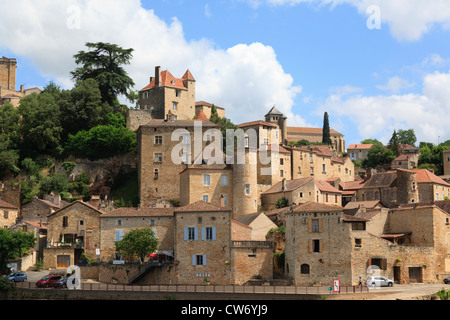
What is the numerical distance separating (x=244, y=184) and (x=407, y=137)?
6294cm

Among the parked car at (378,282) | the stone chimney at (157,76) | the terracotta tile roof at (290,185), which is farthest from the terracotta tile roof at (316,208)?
the stone chimney at (157,76)

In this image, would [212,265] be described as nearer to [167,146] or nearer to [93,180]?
[167,146]

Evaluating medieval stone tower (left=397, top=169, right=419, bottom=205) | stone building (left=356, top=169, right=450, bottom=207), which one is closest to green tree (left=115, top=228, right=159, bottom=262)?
medieval stone tower (left=397, top=169, right=419, bottom=205)

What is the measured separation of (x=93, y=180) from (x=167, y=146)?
10.4 metres

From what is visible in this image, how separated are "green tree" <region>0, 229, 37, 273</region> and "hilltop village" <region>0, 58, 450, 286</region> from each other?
1.44m

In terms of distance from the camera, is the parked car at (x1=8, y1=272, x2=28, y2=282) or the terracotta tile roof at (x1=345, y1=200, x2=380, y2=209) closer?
the parked car at (x1=8, y1=272, x2=28, y2=282)

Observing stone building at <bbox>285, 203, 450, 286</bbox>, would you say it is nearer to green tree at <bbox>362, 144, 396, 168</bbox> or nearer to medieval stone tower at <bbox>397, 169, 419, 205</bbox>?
medieval stone tower at <bbox>397, 169, 419, 205</bbox>

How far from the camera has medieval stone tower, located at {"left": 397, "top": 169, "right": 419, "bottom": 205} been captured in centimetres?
6719

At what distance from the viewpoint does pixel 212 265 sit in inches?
2072

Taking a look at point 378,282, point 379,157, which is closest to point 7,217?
point 378,282

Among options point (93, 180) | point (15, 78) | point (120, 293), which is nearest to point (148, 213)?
point (120, 293)

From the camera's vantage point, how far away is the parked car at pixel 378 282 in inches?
1946

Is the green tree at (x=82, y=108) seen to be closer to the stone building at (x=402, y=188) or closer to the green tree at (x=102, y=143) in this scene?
the green tree at (x=102, y=143)

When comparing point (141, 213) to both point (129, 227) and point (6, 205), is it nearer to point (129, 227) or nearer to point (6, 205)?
point (129, 227)
